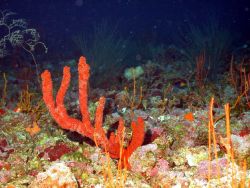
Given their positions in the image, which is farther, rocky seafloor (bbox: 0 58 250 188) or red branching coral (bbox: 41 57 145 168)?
red branching coral (bbox: 41 57 145 168)

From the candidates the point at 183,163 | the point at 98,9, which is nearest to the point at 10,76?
the point at 183,163

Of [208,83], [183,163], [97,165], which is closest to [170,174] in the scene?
[183,163]

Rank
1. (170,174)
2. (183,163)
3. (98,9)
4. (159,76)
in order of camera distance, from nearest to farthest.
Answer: (170,174) < (183,163) < (159,76) < (98,9)

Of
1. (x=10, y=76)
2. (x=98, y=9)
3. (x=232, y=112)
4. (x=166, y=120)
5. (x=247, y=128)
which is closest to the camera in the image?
(x=247, y=128)

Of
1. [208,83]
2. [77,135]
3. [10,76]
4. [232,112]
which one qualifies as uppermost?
[10,76]

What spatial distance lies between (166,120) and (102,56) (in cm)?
512

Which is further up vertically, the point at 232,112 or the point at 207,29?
the point at 207,29

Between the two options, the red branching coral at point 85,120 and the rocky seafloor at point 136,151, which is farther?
the red branching coral at point 85,120

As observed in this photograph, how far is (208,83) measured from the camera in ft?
25.5

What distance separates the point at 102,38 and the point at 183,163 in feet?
22.9

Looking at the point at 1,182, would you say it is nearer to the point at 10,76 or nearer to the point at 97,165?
the point at 97,165

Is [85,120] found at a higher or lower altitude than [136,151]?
higher

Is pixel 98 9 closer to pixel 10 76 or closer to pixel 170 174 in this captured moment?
pixel 10 76

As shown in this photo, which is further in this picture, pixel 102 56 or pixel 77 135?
pixel 102 56
